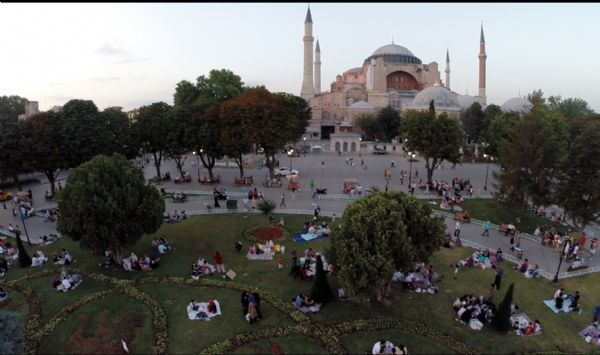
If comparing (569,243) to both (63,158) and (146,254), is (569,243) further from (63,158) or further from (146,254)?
(63,158)

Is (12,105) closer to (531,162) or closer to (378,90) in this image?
(378,90)

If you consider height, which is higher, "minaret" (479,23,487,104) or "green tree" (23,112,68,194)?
"minaret" (479,23,487,104)

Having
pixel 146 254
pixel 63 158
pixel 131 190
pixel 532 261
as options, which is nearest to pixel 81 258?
pixel 146 254

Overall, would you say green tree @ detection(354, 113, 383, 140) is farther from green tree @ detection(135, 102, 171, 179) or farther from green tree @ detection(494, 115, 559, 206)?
green tree @ detection(494, 115, 559, 206)

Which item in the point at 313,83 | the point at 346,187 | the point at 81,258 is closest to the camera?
the point at 81,258

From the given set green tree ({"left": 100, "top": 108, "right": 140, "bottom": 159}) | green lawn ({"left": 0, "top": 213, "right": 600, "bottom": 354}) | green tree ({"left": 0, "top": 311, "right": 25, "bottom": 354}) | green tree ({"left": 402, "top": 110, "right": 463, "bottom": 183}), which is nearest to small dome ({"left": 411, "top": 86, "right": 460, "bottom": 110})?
green tree ({"left": 402, "top": 110, "right": 463, "bottom": 183})

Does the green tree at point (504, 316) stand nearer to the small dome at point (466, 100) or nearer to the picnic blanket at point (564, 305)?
the picnic blanket at point (564, 305)
